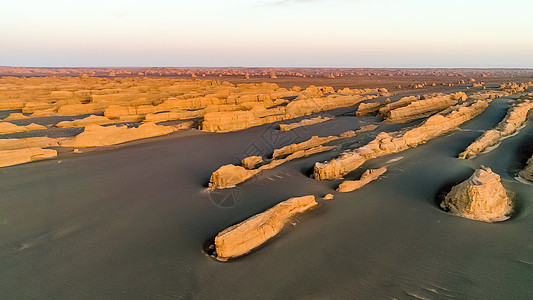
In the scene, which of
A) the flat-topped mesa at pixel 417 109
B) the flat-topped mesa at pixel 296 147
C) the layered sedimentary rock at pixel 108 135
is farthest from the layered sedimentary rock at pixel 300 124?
the layered sedimentary rock at pixel 108 135

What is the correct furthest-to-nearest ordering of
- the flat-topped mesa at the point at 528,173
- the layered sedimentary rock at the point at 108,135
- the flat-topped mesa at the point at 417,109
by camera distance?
the flat-topped mesa at the point at 417,109, the layered sedimentary rock at the point at 108,135, the flat-topped mesa at the point at 528,173

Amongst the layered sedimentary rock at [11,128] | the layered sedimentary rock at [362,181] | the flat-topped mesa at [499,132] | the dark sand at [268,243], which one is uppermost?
the flat-topped mesa at [499,132]

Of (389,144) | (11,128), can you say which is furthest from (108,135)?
(389,144)

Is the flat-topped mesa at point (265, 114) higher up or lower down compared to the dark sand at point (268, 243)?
higher up

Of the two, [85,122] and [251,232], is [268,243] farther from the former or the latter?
[85,122]

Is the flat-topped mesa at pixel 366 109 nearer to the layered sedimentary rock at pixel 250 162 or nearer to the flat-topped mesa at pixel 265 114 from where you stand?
the flat-topped mesa at pixel 265 114

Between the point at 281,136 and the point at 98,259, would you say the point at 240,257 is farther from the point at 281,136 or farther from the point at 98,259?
the point at 281,136
